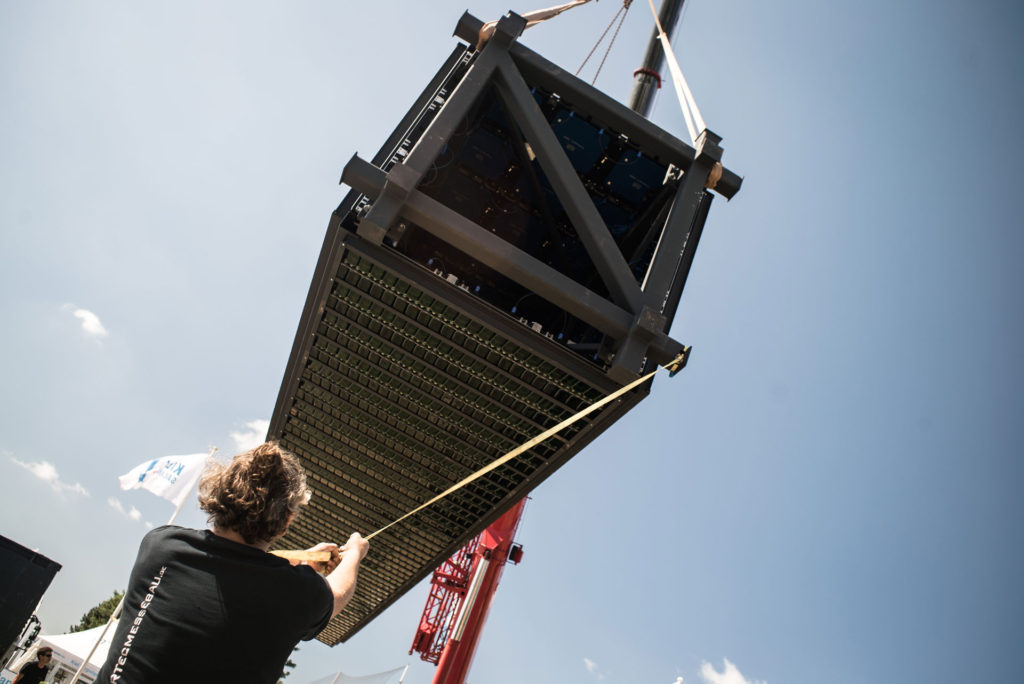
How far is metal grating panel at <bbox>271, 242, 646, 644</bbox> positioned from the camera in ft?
14.6

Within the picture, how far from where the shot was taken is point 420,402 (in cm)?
569

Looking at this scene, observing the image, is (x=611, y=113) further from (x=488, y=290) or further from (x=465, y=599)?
(x=465, y=599)

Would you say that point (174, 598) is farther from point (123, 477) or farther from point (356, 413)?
point (123, 477)

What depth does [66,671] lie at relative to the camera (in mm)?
17656

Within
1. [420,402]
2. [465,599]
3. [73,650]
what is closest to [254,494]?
[420,402]

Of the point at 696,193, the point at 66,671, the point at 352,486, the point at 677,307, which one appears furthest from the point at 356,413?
the point at 66,671

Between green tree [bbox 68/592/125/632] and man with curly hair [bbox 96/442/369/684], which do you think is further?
green tree [bbox 68/592/125/632]

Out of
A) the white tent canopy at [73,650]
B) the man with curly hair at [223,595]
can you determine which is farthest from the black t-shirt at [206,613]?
the white tent canopy at [73,650]

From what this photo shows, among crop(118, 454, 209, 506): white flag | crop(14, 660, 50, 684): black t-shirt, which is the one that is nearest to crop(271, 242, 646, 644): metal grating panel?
crop(118, 454, 209, 506): white flag

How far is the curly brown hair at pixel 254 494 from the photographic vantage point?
1.60 metres

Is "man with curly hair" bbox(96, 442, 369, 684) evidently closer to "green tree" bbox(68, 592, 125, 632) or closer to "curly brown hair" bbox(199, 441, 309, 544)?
"curly brown hair" bbox(199, 441, 309, 544)

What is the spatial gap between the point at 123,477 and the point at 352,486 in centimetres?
539

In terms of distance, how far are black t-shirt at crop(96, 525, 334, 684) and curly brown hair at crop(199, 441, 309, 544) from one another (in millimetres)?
67

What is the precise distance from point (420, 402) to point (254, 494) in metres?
4.08
